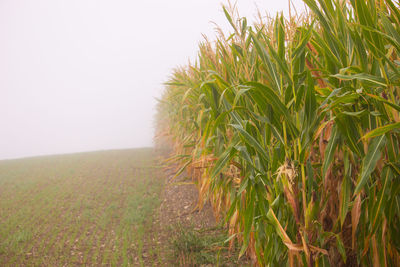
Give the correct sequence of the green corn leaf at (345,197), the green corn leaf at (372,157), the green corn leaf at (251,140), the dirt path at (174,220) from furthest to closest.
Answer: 1. the dirt path at (174,220)
2. the green corn leaf at (251,140)
3. the green corn leaf at (345,197)
4. the green corn leaf at (372,157)

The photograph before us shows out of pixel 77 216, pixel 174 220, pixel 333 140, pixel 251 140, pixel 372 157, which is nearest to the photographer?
pixel 372 157

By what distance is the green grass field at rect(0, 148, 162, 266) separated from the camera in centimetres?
354

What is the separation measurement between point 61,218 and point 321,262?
4.74m

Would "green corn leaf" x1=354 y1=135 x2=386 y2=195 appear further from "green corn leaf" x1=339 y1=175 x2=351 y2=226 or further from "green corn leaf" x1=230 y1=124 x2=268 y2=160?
"green corn leaf" x1=230 y1=124 x2=268 y2=160

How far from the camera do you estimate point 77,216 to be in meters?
4.96

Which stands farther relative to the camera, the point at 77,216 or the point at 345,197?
the point at 77,216

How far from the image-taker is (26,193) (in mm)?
6359

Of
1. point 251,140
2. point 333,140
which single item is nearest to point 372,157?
point 333,140

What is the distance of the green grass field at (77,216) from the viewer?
3.54m

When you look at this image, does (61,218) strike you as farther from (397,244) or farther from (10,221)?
(397,244)

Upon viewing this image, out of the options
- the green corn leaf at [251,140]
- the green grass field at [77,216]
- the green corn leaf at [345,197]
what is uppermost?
the green corn leaf at [251,140]

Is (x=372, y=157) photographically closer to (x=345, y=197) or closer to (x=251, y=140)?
(x=345, y=197)

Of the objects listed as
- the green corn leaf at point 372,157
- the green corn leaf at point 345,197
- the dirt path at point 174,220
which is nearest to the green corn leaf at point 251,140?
the green corn leaf at point 345,197

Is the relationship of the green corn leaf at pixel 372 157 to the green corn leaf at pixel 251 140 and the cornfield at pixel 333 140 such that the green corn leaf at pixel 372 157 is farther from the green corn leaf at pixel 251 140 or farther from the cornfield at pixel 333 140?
the green corn leaf at pixel 251 140
